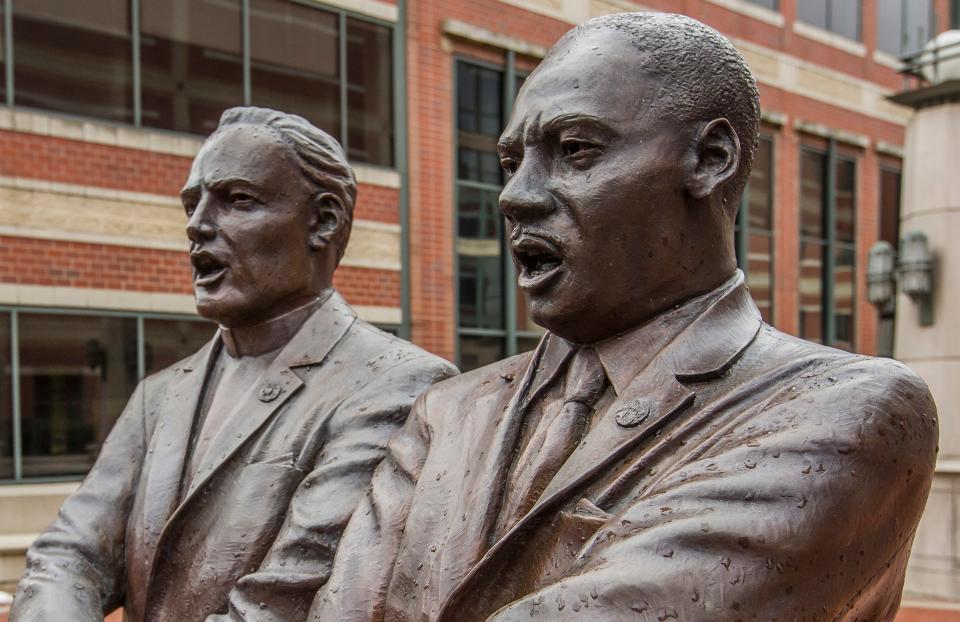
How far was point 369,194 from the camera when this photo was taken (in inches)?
500

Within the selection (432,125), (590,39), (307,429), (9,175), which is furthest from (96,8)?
(590,39)

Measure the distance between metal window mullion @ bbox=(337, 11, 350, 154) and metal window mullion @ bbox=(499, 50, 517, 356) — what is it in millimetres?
2002

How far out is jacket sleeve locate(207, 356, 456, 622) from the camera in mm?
2607

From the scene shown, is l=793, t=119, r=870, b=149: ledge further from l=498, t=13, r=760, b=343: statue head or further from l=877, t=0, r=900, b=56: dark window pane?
l=498, t=13, r=760, b=343: statue head

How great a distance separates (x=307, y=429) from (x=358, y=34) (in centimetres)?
1034

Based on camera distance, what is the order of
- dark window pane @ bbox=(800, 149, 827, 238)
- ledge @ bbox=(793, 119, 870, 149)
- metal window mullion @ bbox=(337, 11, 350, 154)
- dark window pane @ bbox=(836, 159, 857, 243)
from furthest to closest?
1. dark window pane @ bbox=(836, 159, 857, 243)
2. dark window pane @ bbox=(800, 149, 827, 238)
3. ledge @ bbox=(793, 119, 870, 149)
4. metal window mullion @ bbox=(337, 11, 350, 154)

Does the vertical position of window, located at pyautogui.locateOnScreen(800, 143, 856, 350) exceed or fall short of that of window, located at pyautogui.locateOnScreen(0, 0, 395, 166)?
it falls short

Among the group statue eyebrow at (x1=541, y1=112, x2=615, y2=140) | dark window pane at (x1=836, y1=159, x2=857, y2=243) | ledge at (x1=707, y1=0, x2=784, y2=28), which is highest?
ledge at (x1=707, y1=0, x2=784, y2=28)

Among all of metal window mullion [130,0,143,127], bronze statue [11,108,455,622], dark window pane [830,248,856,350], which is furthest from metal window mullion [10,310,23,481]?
dark window pane [830,248,856,350]

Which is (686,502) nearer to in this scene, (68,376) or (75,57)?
(68,376)

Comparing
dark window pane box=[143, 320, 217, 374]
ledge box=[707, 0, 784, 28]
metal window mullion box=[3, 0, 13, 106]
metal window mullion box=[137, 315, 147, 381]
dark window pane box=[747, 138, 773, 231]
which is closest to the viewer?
metal window mullion box=[3, 0, 13, 106]

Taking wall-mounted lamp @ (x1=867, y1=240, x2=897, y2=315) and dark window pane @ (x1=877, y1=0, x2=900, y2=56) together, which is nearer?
wall-mounted lamp @ (x1=867, y1=240, x2=897, y2=315)

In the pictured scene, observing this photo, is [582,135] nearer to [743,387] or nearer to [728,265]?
[728,265]

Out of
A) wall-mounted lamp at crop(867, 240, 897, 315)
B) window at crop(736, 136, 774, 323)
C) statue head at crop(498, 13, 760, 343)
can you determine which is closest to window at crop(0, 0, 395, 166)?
wall-mounted lamp at crop(867, 240, 897, 315)
